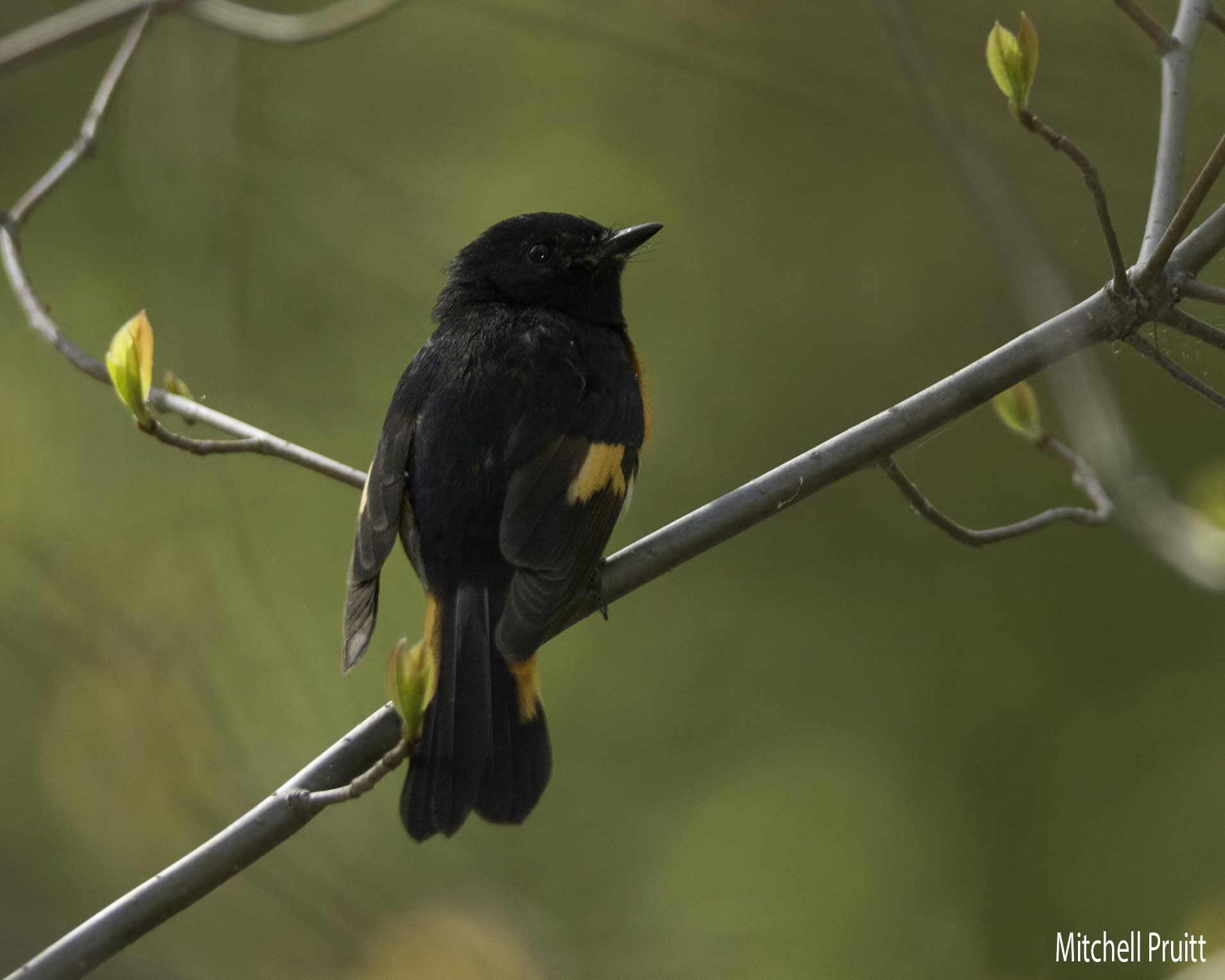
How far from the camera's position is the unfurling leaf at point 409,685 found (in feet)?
5.98

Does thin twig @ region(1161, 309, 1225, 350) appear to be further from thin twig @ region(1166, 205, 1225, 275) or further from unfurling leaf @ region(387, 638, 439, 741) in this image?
unfurling leaf @ region(387, 638, 439, 741)

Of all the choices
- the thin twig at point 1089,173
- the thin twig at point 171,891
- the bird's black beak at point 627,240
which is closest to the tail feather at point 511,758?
the thin twig at point 171,891

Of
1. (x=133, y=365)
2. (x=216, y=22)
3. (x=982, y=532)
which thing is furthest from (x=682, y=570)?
(x=133, y=365)

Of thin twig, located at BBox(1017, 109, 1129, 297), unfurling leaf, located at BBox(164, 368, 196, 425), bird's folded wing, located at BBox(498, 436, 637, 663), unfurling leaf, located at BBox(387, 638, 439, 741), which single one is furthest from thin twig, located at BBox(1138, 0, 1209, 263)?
unfurling leaf, located at BBox(164, 368, 196, 425)

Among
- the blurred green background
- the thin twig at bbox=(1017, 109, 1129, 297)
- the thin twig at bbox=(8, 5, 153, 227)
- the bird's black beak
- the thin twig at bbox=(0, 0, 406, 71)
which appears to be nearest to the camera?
the thin twig at bbox=(1017, 109, 1129, 297)

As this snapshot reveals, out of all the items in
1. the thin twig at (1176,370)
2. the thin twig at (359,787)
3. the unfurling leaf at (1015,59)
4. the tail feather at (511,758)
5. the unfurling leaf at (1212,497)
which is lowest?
the tail feather at (511,758)

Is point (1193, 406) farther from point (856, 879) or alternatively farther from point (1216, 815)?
point (856, 879)

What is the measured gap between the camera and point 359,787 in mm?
1703

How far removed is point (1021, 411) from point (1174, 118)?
756 mm

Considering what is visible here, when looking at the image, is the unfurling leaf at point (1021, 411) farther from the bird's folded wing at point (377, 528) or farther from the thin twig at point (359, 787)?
the thin twig at point (359, 787)

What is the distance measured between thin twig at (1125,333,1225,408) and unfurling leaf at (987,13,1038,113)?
0.43 meters

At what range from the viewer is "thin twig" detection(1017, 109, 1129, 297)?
5.86 feet

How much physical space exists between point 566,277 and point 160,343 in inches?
87.6

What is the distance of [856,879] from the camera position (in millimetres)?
4785
